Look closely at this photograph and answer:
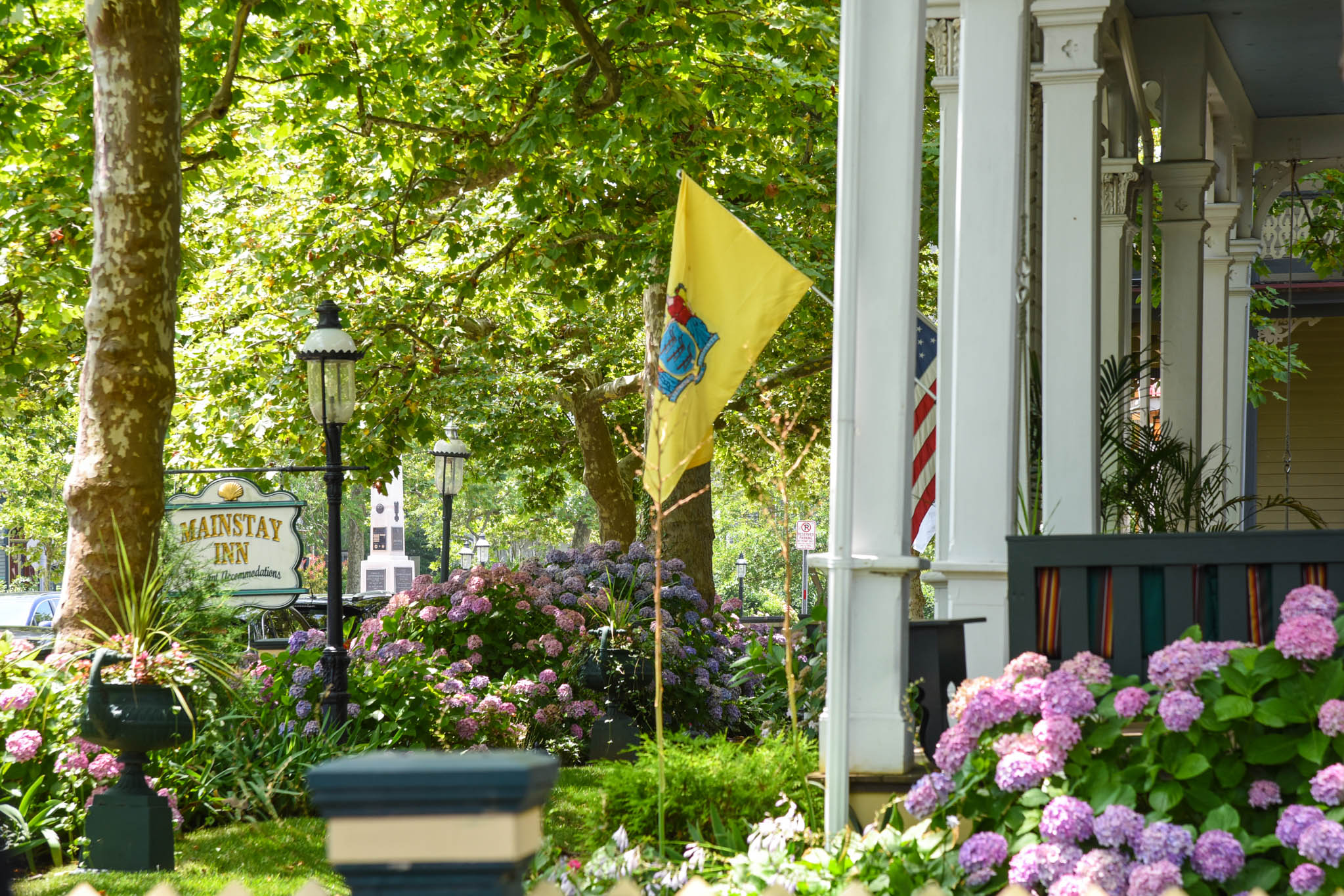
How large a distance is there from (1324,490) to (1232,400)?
17.6 feet

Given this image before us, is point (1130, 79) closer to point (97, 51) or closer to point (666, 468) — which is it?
point (666, 468)

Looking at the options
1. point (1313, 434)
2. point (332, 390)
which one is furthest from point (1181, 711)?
point (1313, 434)

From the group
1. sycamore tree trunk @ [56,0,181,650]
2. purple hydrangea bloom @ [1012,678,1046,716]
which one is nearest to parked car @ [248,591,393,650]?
sycamore tree trunk @ [56,0,181,650]

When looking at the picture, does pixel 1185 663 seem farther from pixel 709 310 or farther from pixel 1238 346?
pixel 1238 346

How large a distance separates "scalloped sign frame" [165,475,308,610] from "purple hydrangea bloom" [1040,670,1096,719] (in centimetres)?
656

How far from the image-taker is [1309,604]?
328 cm

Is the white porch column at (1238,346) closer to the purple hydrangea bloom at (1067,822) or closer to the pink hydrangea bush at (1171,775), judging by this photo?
the pink hydrangea bush at (1171,775)

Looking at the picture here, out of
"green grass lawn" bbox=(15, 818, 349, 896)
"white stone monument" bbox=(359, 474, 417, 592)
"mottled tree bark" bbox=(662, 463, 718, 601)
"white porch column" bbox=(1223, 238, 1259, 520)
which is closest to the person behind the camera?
"green grass lawn" bbox=(15, 818, 349, 896)

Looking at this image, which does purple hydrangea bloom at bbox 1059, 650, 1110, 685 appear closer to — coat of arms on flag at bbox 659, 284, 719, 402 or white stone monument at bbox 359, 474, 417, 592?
coat of arms on flag at bbox 659, 284, 719, 402

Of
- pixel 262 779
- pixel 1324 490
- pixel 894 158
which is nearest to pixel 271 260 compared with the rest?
pixel 262 779

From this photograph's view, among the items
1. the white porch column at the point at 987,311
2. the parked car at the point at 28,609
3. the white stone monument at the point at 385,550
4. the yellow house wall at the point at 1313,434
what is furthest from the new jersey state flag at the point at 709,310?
the white stone monument at the point at 385,550

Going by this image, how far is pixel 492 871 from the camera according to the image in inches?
60.4

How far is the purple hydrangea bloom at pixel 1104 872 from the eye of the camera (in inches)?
119

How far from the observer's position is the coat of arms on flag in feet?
18.5
